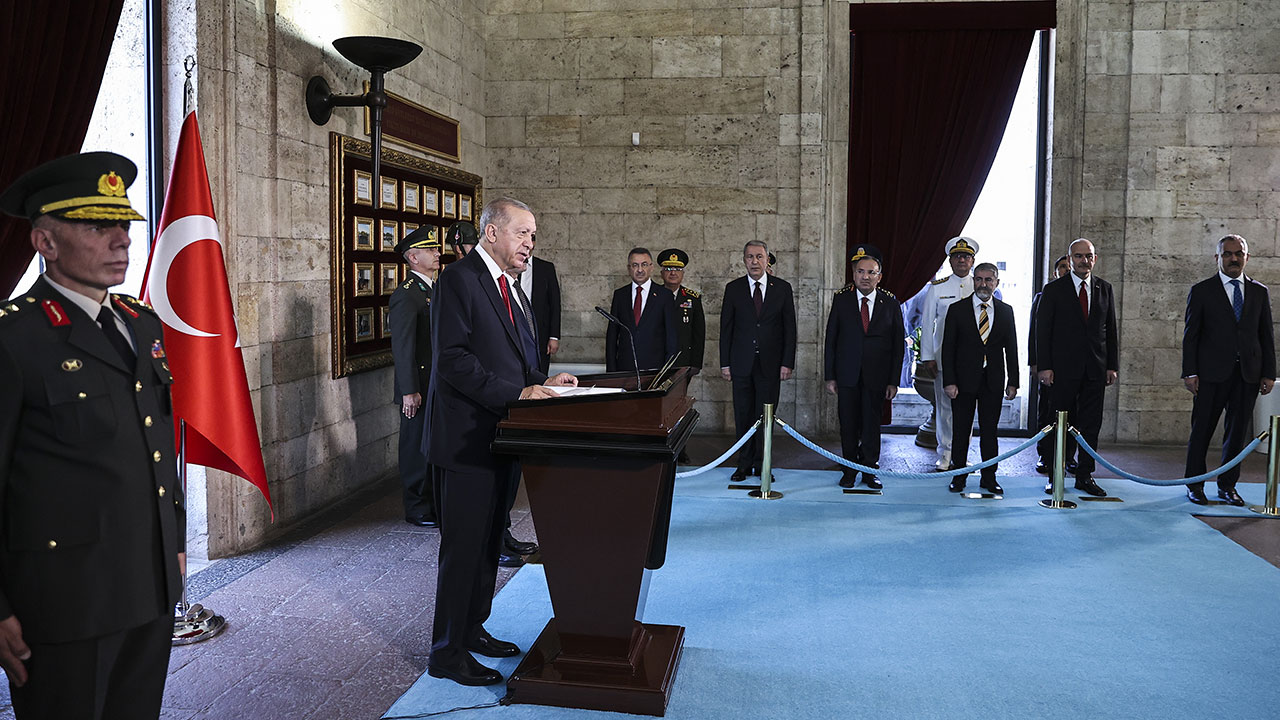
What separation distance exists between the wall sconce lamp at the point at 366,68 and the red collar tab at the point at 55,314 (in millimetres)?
3926

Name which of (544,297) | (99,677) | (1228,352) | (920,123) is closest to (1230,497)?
(1228,352)

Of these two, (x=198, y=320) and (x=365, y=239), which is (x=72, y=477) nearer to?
(x=198, y=320)

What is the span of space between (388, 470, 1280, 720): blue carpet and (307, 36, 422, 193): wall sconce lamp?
10.0ft

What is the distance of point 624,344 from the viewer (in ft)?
23.6

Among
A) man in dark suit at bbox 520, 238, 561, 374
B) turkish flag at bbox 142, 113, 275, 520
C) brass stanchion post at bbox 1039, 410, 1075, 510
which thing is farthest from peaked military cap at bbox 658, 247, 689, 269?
turkish flag at bbox 142, 113, 275, 520

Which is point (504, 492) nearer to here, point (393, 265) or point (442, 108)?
point (393, 265)

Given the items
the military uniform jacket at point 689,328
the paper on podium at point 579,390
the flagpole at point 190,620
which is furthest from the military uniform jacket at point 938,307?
the flagpole at point 190,620

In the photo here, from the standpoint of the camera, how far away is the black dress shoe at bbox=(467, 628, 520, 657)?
139 inches

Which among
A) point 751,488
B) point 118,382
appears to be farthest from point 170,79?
point 751,488

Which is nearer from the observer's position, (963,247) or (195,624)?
(195,624)

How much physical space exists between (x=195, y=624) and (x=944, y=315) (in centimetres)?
561

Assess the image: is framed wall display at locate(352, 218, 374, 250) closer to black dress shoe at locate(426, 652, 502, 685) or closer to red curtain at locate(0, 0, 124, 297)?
red curtain at locate(0, 0, 124, 297)

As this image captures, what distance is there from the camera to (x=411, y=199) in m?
6.93

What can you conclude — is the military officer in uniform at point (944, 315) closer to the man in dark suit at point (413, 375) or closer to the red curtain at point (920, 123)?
the red curtain at point (920, 123)
